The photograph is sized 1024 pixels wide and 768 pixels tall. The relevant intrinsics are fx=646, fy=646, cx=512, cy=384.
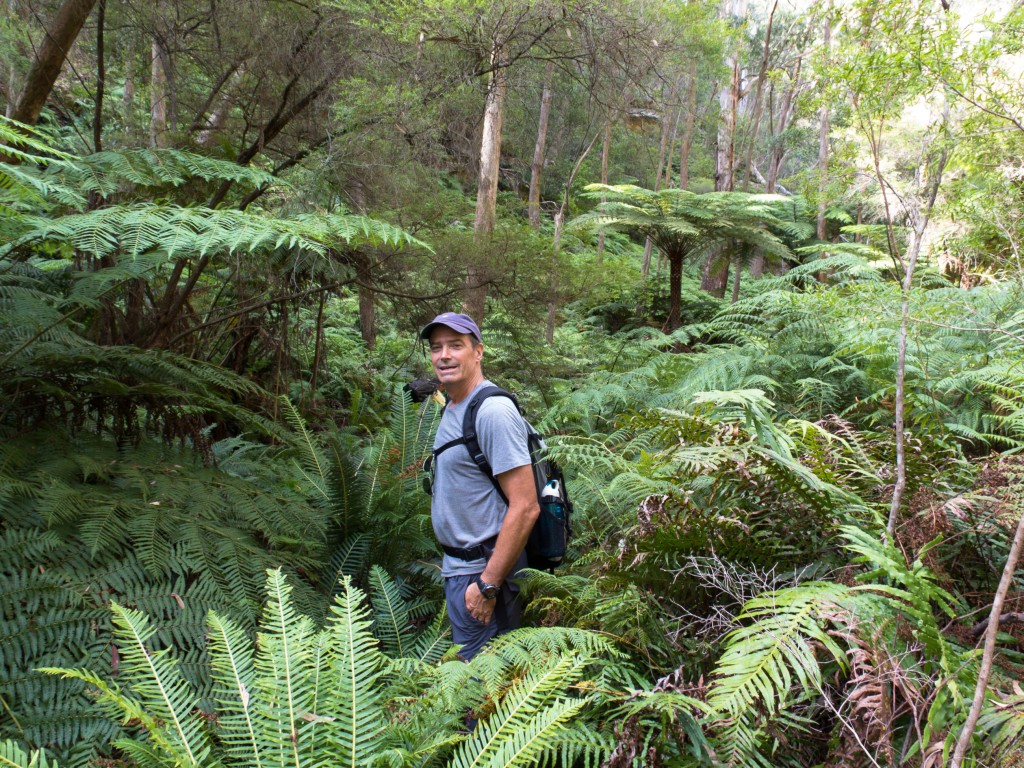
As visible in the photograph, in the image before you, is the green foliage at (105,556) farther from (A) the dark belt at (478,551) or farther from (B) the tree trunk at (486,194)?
(B) the tree trunk at (486,194)

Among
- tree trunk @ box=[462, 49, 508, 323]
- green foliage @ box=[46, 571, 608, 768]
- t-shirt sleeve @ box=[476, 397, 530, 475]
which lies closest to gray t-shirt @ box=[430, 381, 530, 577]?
t-shirt sleeve @ box=[476, 397, 530, 475]

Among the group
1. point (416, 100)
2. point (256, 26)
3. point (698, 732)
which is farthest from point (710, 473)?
point (256, 26)

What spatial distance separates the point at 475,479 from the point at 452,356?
0.50 m

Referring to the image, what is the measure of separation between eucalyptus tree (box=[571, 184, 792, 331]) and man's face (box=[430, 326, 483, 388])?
27.0ft

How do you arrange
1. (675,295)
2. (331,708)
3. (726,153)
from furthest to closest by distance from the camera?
1. (726,153)
2. (675,295)
3. (331,708)

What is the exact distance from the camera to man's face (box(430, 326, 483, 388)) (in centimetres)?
260

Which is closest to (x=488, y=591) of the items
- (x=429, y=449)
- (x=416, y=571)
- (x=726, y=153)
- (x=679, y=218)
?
(x=416, y=571)

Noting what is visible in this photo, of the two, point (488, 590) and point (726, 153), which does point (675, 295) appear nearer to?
point (726, 153)

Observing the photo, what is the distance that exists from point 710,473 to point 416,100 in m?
3.76

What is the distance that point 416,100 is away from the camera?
4840mm

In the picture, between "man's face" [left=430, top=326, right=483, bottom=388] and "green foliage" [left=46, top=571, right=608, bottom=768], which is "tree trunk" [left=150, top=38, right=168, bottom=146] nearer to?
"man's face" [left=430, top=326, right=483, bottom=388]

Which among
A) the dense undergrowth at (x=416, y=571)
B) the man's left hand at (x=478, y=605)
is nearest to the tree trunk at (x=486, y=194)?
the dense undergrowth at (x=416, y=571)

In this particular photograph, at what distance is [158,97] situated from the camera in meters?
5.45

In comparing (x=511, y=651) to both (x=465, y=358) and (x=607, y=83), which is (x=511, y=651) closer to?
(x=465, y=358)
